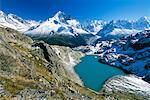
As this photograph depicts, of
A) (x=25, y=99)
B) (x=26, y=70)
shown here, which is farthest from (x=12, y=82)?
(x=26, y=70)

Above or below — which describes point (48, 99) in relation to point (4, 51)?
below

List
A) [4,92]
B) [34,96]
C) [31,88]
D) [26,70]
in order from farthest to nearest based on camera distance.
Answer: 1. [26,70]
2. [31,88]
3. [34,96]
4. [4,92]

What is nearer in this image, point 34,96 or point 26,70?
point 34,96

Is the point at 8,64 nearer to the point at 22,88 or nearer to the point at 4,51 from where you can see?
the point at 4,51

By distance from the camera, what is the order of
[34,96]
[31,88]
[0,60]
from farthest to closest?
[0,60] < [31,88] < [34,96]

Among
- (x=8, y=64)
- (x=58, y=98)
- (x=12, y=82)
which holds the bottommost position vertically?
(x=58, y=98)

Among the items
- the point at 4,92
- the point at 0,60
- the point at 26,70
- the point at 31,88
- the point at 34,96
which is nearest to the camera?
the point at 4,92

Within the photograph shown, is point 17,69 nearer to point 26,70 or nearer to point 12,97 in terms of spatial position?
point 26,70

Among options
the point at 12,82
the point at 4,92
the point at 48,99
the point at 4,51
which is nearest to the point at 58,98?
the point at 48,99

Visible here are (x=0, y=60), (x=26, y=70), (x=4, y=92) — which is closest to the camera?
(x=4, y=92)
